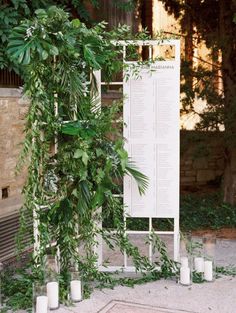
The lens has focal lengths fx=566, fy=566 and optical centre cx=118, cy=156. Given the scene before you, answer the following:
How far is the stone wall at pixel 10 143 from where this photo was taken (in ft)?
20.9

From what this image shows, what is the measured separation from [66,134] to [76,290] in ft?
4.54

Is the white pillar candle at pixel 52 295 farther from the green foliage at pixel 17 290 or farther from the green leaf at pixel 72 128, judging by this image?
the green leaf at pixel 72 128

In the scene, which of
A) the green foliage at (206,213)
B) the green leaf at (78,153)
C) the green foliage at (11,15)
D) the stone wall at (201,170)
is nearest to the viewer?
the green leaf at (78,153)

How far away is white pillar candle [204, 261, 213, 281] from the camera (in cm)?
563

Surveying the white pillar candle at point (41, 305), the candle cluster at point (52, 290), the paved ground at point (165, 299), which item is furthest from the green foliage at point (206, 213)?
the white pillar candle at point (41, 305)

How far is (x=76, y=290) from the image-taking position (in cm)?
498

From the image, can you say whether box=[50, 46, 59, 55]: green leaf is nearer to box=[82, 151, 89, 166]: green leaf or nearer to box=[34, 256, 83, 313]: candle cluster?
A: box=[82, 151, 89, 166]: green leaf

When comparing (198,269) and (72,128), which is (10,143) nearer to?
(72,128)

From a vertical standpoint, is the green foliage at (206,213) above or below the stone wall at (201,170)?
below

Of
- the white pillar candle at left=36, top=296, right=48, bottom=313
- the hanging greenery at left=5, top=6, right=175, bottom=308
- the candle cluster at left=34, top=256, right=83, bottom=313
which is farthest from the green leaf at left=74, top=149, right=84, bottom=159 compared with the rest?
the white pillar candle at left=36, top=296, right=48, bottom=313

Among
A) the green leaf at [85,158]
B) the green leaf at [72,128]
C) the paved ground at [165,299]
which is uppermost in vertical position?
the green leaf at [72,128]

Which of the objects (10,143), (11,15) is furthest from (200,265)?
(11,15)

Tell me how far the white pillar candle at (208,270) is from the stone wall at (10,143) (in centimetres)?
229

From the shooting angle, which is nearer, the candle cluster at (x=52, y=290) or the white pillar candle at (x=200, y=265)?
the candle cluster at (x=52, y=290)
